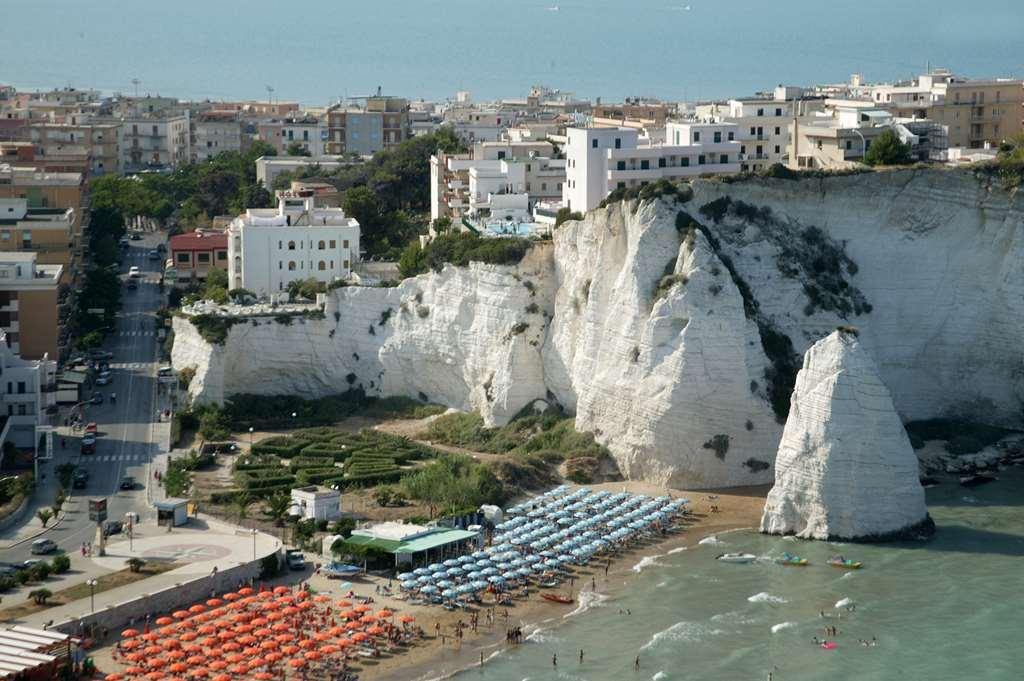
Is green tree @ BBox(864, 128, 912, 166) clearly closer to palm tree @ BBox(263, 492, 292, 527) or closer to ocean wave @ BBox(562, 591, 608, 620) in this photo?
ocean wave @ BBox(562, 591, 608, 620)

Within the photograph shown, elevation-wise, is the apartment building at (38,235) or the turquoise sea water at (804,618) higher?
the apartment building at (38,235)

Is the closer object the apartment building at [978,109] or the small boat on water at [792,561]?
the small boat on water at [792,561]

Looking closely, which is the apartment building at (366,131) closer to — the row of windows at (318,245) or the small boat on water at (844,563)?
the row of windows at (318,245)

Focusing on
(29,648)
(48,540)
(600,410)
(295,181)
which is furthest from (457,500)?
(295,181)

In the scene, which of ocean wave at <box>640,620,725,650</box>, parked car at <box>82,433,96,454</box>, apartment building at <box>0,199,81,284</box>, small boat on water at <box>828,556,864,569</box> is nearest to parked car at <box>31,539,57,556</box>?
parked car at <box>82,433,96,454</box>

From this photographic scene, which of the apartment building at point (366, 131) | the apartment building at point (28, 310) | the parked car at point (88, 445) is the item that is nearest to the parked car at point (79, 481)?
the parked car at point (88, 445)

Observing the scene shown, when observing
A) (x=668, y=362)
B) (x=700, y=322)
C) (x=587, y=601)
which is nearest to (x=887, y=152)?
(x=700, y=322)

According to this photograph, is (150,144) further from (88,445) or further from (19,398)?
(88,445)
